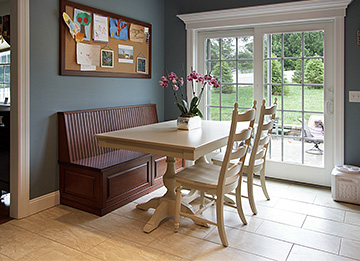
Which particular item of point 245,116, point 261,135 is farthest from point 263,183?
point 245,116

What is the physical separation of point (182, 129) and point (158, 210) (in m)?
0.75

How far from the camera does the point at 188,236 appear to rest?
8.53ft

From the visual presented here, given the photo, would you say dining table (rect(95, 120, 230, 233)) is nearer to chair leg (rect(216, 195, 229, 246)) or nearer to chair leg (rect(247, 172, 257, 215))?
chair leg (rect(216, 195, 229, 246))

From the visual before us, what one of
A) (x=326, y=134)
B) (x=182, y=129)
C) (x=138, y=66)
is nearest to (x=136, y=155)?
(x=182, y=129)

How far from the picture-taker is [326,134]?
3.80 metres

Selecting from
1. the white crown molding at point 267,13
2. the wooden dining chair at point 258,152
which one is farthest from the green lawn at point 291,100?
the wooden dining chair at point 258,152

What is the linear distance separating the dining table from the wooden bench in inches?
12.1

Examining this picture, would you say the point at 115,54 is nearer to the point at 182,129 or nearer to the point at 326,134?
the point at 182,129

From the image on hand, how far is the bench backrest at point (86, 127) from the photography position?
10.5ft

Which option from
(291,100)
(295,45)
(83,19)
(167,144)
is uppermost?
(83,19)

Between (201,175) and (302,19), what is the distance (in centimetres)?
231

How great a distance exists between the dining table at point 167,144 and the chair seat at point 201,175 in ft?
0.60

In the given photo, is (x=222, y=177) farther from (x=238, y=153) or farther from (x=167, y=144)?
(x=167, y=144)

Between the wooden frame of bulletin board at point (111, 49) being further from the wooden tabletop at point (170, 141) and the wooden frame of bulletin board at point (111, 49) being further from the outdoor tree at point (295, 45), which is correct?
the outdoor tree at point (295, 45)
